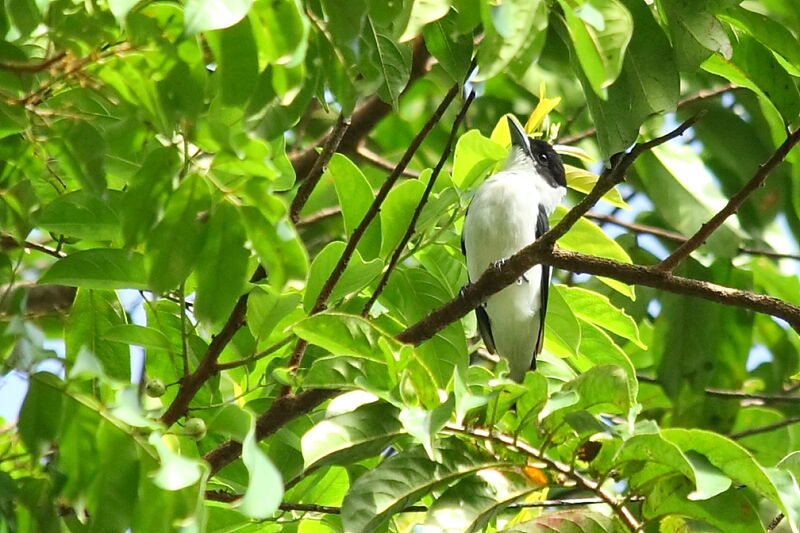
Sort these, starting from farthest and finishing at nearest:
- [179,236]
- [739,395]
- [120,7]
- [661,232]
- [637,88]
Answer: [661,232] → [739,395] → [637,88] → [179,236] → [120,7]

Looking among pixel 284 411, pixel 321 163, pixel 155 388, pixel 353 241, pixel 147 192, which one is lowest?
pixel 284 411

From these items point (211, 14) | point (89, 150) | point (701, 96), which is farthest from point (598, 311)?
point (211, 14)

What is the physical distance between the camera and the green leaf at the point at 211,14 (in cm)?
119

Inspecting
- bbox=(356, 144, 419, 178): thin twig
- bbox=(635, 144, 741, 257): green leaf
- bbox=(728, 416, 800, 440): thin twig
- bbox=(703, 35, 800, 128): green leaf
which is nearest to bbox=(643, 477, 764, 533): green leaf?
bbox=(703, 35, 800, 128): green leaf

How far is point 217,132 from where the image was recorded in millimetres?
1424

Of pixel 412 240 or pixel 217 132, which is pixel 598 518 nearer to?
pixel 412 240

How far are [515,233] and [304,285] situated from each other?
2.81 metres

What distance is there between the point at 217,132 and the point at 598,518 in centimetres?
107

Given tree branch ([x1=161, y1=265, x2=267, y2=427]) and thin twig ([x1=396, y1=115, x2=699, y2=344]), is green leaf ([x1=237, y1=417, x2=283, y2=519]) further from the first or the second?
thin twig ([x1=396, y1=115, x2=699, y2=344])

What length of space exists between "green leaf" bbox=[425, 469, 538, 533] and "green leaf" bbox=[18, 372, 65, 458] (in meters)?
0.71

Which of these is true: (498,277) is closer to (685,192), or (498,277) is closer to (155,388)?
(155,388)

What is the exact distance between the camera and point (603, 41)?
1.53 m

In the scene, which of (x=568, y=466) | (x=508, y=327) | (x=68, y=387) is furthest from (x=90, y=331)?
(x=508, y=327)

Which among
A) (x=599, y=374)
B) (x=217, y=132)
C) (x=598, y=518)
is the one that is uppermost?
(x=217, y=132)
